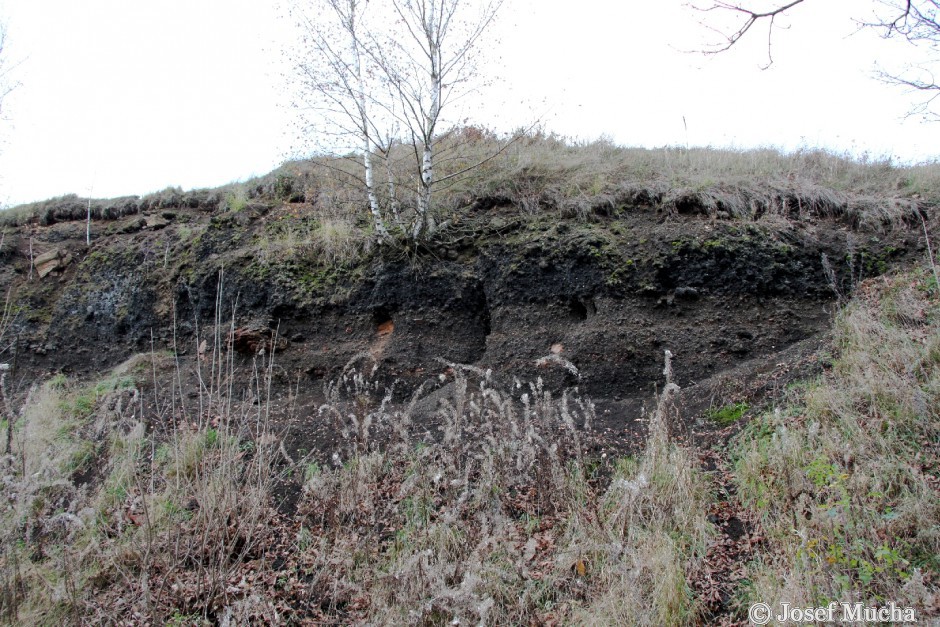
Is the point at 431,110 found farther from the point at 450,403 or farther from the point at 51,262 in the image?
the point at 51,262

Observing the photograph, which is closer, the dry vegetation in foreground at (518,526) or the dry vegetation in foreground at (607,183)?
the dry vegetation in foreground at (518,526)

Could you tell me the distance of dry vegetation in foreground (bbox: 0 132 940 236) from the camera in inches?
330

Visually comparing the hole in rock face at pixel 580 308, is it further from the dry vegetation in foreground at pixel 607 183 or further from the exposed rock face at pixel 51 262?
the exposed rock face at pixel 51 262

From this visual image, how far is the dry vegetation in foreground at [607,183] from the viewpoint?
8383 millimetres

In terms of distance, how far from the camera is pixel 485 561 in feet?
12.8

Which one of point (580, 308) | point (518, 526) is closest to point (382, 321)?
point (580, 308)

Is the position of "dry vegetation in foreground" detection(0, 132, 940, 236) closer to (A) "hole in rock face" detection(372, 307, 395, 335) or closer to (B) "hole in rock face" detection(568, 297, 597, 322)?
(A) "hole in rock face" detection(372, 307, 395, 335)

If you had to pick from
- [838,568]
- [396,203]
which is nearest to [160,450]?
[396,203]

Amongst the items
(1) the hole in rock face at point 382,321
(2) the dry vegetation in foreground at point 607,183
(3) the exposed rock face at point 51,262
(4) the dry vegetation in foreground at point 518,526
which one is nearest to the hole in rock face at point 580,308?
(2) the dry vegetation in foreground at point 607,183

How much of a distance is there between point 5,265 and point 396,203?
27.9ft

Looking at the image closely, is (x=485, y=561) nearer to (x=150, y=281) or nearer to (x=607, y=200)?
(x=607, y=200)

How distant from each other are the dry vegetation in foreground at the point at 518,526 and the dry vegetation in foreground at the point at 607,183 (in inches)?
127

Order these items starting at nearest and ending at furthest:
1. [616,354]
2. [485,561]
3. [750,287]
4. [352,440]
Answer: [485,561]
[352,440]
[616,354]
[750,287]

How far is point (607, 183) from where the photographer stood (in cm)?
899
